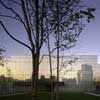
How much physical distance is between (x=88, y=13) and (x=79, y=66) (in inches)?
1745

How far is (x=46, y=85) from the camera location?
5538 cm

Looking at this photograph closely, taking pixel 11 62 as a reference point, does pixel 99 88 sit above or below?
below

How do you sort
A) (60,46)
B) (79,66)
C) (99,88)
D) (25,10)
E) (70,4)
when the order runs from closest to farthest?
(25,10)
(70,4)
(60,46)
(79,66)
(99,88)

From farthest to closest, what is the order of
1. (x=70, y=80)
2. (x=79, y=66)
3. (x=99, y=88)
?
(x=70, y=80), (x=99, y=88), (x=79, y=66)

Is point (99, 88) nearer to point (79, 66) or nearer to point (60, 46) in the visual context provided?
point (79, 66)

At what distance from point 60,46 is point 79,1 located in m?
5.48

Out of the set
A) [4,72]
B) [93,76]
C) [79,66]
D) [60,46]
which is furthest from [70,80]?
[60,46]

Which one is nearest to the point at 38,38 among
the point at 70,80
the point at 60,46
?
the point at 60,46

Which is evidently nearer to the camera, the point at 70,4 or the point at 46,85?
the point at 70,4

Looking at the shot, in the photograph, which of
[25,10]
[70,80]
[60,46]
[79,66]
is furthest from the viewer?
[70,80]

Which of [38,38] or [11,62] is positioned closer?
[38,38]

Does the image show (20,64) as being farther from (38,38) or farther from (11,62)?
(38,38)

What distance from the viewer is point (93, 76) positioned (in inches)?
2451

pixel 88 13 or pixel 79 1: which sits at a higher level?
pixel 79 1
